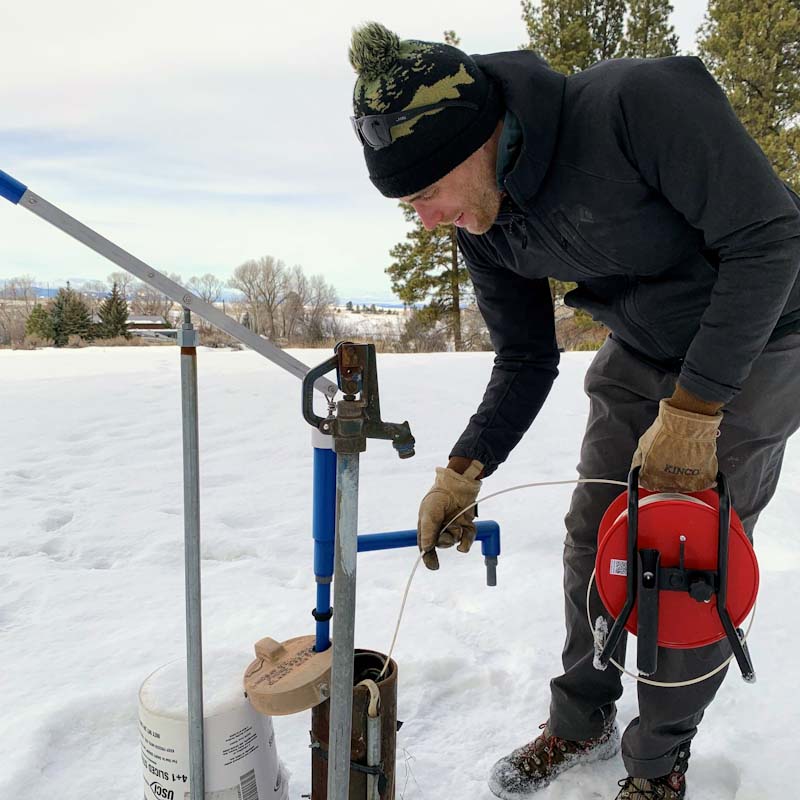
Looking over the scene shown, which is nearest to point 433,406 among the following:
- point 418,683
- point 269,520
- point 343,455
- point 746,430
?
point 269,520

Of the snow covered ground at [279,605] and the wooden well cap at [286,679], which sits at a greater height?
the wooden well cap at [286,679]

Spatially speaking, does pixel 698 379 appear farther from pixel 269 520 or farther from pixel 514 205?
pixel 269 520

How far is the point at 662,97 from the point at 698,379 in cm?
46

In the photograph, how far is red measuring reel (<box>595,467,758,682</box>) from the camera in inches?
46.3

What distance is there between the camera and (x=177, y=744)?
1209mm

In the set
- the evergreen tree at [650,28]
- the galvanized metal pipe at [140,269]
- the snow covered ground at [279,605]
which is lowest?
the snow covered ground at [279,605]

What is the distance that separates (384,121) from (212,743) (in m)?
1.15

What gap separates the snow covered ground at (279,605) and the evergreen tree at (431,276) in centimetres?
1378

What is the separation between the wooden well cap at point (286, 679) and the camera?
1.17 metres

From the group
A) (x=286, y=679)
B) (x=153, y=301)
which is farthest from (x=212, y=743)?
(x=153, y=301)

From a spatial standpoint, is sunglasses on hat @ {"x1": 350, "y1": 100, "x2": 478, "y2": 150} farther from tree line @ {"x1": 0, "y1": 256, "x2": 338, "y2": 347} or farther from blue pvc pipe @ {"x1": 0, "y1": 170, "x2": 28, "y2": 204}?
tree line @ {"x1": 0, "y1": 256, "x2": 338, "y2": 347}

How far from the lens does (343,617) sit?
0.95 metres

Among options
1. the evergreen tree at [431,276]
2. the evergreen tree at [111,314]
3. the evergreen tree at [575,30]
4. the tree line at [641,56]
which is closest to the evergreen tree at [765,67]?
the tree line at [641,56]

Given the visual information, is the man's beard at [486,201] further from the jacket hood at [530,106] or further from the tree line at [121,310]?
the tree line at [121,310]
